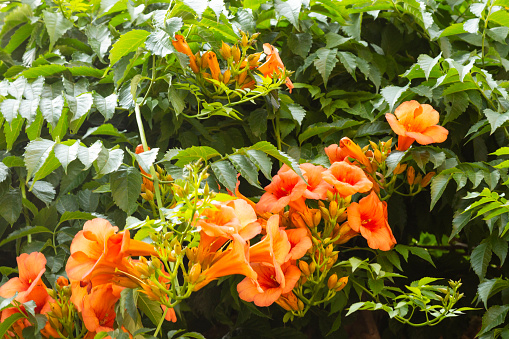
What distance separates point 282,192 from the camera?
1.53 meters

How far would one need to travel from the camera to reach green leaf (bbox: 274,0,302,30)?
1784mm

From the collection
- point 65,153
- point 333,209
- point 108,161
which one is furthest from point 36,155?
point 333,209

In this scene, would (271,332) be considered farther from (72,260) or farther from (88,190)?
(72,260)

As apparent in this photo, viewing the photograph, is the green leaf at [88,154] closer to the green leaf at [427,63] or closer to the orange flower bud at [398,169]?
the orange flower bud at [398,169]

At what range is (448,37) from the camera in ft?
7.05

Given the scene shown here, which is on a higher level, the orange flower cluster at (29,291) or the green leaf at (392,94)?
the green leaf at (392,94)

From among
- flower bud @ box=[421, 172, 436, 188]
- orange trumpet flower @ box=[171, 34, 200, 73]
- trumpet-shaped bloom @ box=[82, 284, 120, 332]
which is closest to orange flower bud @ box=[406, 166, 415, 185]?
flower bud @ box=[421, 172, 436, 188]

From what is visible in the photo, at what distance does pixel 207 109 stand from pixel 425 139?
77 cm

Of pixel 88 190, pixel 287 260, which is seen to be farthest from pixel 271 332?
pixel 88 190

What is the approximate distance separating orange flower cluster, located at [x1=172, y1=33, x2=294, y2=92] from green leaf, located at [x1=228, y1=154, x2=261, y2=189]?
0.99 ft

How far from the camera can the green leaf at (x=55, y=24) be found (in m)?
1.84

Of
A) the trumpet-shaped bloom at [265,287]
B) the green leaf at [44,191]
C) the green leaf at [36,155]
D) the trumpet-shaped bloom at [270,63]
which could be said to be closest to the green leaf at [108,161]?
the green leaf at [36,155]

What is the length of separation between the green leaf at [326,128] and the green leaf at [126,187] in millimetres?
746

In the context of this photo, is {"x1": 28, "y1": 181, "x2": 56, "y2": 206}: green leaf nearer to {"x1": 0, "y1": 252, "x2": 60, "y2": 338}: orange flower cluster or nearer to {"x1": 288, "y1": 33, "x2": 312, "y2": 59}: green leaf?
{"x1": 0, "y1": 252, "x2": 60, "y2": 338}: orange flower cluster
